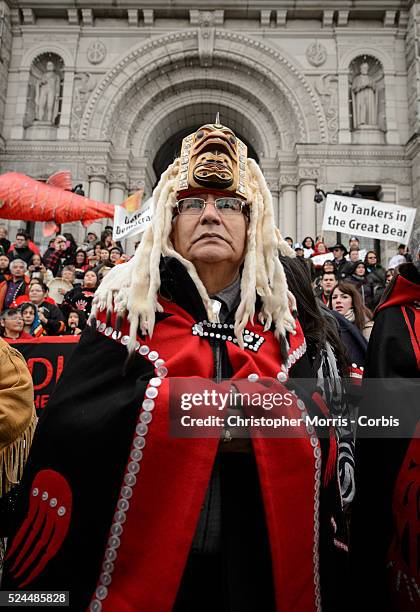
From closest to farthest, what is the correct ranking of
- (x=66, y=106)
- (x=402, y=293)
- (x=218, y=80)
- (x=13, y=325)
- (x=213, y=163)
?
(x=213, y=163), (x=402, y=293), (x=13, y=325), (x=66, y=106), (x=218, y=80)

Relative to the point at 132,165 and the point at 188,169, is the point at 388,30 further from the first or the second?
the point at 188,169

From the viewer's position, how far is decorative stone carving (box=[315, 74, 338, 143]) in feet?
52.2

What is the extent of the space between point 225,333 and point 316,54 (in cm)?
1695

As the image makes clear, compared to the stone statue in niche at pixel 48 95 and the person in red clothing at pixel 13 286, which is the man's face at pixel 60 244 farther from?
the stone statue in niche at pixel 48 95

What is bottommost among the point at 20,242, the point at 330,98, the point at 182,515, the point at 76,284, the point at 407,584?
the point at 407,584

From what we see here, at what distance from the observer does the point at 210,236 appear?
2.08m

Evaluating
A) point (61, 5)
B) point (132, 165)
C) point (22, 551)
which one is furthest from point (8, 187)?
point (22, 551)

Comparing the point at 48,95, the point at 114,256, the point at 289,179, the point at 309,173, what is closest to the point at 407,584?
the point at 114,256

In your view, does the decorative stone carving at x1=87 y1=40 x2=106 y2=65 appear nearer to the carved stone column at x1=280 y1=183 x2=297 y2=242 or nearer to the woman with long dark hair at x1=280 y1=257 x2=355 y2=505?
the carved stone column at x1=280 y1=183 x2=297 y2=242

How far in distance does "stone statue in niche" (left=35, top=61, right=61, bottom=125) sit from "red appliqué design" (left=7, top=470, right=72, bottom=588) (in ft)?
54.9

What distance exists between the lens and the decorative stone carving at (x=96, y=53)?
53.8 ft

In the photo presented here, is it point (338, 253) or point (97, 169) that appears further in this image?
point (97, 169)

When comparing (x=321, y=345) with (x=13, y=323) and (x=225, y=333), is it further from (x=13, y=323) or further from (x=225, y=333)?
(x=13, y=323)

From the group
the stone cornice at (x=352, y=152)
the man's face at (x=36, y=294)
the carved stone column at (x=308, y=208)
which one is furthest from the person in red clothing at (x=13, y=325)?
the stone cornice at (x=352, y=152)
